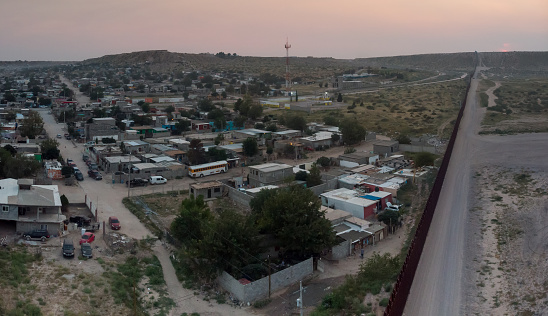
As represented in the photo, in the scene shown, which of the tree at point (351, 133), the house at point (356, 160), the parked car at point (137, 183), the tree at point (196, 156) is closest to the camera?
the parked car at point (137, 183)

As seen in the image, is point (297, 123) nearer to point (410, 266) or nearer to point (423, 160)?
point (423, 160)

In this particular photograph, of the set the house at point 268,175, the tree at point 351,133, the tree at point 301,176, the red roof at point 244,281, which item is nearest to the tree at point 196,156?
the house at point 268,175

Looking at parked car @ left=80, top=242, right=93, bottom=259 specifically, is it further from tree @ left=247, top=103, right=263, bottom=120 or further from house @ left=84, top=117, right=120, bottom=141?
tree @ left=247, top=103, right=263, bottom=120

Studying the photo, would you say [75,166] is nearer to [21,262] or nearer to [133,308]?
[21,262]

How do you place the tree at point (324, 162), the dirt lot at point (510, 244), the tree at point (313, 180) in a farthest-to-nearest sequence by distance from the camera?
the tree at point (324, 162)
the tree at point (313, 180)
the dirt lot at point (510, 244)

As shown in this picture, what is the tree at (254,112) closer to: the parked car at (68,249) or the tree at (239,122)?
the tree at (239,122)

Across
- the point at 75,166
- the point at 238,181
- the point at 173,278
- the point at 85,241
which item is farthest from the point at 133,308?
the point at 75,166
